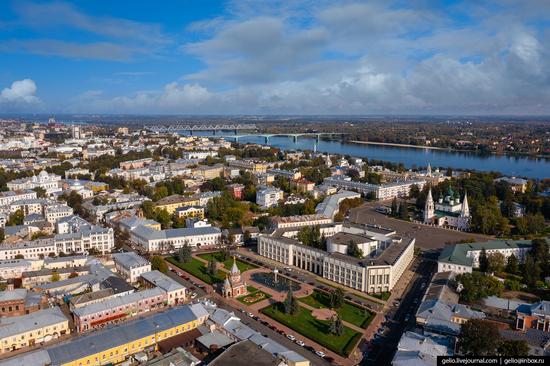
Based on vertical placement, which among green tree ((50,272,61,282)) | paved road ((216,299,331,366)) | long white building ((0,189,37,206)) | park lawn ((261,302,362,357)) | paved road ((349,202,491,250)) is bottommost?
paved road ((216,299,331,366))

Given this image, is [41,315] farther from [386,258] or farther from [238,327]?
[386,258]

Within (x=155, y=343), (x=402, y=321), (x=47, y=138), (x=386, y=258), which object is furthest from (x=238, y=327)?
(x=47, y=138)

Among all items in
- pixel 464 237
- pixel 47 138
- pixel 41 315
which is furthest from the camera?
pixel 47 138

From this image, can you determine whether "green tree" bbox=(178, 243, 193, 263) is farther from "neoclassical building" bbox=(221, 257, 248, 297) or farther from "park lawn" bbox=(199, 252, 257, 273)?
"neoclassical building" bbox=(221, 257, 248, 297)

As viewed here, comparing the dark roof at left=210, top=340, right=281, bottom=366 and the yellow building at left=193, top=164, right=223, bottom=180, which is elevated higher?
the yellow building at left=193, top=164, right=223, bottom=180

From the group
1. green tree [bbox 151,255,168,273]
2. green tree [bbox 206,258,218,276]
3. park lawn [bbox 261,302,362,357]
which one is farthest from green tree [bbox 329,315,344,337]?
green tree [bbox 151,255,168,273]

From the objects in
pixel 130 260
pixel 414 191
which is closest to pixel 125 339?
pixel 130 260

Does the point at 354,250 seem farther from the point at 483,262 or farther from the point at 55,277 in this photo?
the point at 55,277
